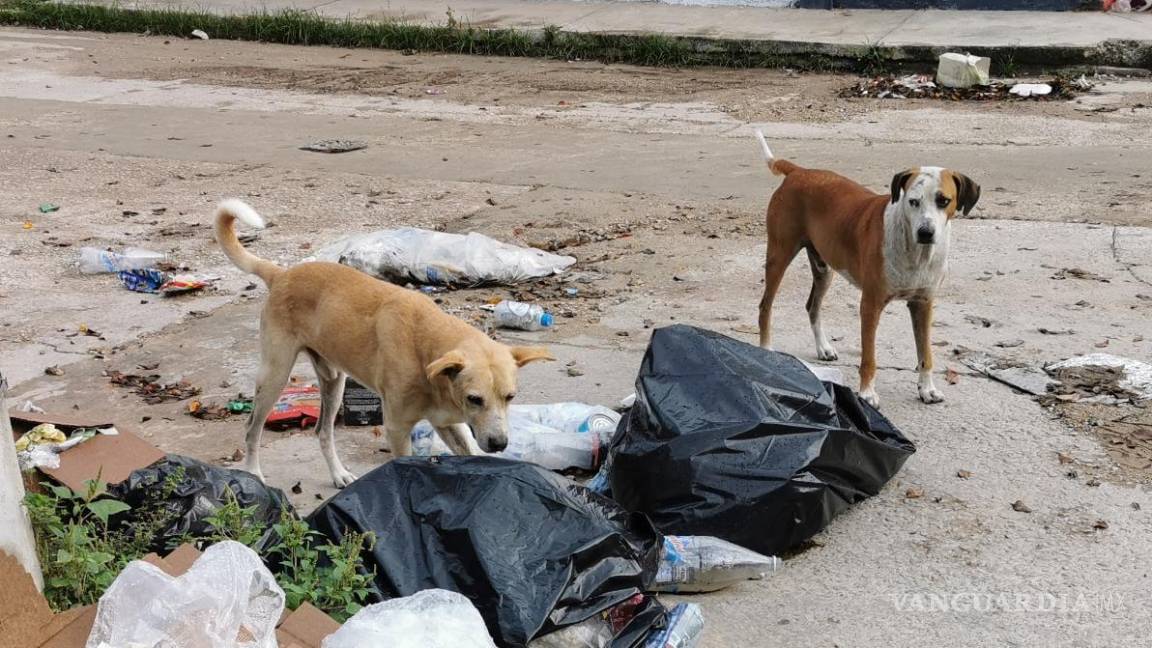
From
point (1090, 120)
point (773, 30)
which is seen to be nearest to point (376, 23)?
point (773, 30)

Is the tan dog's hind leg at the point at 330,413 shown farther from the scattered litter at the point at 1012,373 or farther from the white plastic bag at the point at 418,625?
the scattered litter at the point at 1012,373

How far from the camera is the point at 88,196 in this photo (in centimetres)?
962

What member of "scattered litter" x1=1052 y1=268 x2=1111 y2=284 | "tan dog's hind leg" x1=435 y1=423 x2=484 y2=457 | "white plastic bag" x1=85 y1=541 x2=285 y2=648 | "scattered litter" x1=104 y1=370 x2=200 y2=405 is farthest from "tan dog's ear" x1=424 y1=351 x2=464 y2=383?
"scattered litter" x1=1052 y1=268 x2=1111 y2=284

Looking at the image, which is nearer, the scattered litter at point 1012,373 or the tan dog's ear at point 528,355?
the tan dog's ear at point 528,355

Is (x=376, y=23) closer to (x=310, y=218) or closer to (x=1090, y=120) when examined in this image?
(x=310, y=218)

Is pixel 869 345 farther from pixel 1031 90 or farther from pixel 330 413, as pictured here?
pixel 1031 90

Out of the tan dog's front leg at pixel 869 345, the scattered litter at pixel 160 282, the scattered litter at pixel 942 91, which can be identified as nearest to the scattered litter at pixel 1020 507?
the tan dog's front leg at pixel 869 345

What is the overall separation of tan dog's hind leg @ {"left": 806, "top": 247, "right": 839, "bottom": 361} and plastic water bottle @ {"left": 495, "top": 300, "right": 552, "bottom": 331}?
1.45m

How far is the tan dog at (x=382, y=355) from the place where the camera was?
440 cm

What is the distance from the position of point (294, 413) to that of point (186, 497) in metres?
1.71

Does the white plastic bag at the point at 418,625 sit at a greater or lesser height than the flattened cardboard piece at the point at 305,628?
greater

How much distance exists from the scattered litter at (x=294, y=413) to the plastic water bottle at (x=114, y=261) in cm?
252

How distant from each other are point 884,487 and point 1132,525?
91 centimetres

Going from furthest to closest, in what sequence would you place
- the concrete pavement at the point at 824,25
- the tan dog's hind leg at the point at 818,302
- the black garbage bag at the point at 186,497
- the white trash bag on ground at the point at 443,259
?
the concrete pavement at the point at 824,25
the white trash bag on ground at the point at 443,259
the tan dog's hind leg at the point at 818,302
the black garbage bag at the point at 186,497
